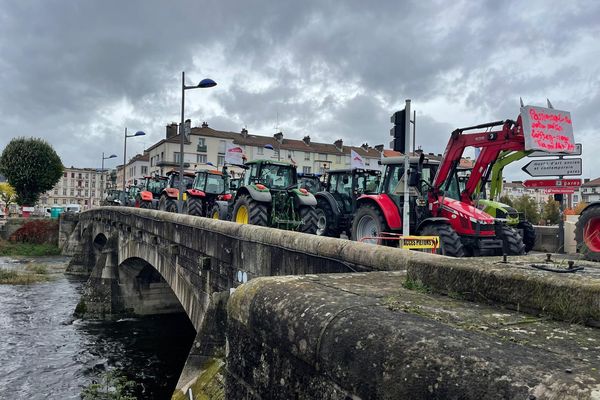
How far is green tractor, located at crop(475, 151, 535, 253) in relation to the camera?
9828 mm

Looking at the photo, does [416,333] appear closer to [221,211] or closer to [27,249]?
[221,211]

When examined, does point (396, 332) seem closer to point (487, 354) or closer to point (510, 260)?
point (487, 354)

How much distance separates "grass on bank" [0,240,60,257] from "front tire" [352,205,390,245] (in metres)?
41.0

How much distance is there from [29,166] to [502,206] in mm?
53114

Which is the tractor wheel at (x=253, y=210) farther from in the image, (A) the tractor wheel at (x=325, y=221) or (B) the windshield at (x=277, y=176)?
(B) the windshield at (x=277, y=176)

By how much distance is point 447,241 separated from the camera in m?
7.75

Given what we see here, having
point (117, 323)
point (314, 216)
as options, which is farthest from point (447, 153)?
point (117, 323)

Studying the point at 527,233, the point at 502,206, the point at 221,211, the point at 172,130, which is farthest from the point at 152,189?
the point at 172,130

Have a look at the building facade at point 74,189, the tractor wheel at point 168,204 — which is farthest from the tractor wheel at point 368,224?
the building facade at point 74,189

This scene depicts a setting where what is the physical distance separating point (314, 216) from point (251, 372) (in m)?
10.4

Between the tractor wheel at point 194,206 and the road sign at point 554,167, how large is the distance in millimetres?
12366

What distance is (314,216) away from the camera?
12781 mm

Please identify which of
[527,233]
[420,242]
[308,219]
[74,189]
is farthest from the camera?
[74,189]

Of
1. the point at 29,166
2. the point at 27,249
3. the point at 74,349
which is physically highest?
the point at 29,166
